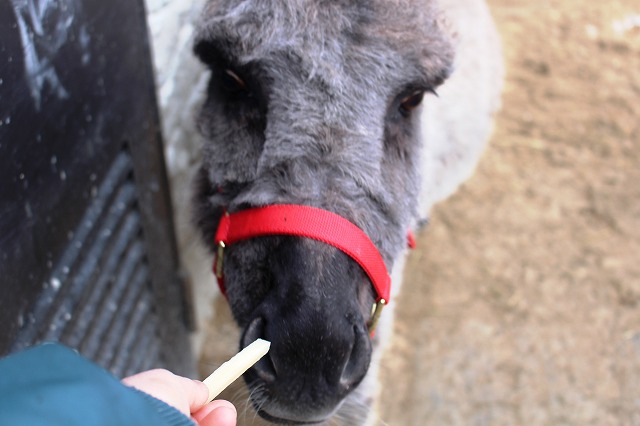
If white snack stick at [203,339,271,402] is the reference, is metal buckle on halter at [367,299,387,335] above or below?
below

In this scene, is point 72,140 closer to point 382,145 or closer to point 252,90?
point 252,90

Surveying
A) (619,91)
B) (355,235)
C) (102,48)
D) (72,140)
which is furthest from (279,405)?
(619,91)

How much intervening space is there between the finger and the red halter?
2.01 ft

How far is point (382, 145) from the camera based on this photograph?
1.93 metres

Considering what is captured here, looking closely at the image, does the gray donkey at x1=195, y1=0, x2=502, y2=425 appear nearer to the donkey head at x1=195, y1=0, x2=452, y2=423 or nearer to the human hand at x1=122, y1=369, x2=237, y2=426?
the donkey head at x1=195, y1=0, x2=452, y2=423

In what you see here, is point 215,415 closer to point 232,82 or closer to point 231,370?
point 231,370

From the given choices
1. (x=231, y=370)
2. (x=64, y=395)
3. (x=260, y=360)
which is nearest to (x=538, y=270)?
(x=260, y=360)

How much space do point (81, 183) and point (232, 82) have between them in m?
0.58

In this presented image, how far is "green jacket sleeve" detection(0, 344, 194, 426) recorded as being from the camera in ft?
2.56

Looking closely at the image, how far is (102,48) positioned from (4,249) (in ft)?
2.38

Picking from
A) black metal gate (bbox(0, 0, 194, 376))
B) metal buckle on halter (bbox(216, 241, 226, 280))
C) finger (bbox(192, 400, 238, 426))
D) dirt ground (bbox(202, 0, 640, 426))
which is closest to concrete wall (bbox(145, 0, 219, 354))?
black metal gate (bbox(0, 0, 194, 376))

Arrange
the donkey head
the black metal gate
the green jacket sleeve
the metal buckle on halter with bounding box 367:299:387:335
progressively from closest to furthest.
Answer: the green jacket sleeve → the donkey head → the black metal gate → the metal buckle on halter with bounding box 367:299:387:335

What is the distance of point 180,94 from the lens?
9.37ft

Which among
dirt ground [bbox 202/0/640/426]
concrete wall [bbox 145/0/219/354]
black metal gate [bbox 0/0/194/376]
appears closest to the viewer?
black metal gate [bbox 0/0/194/376]
